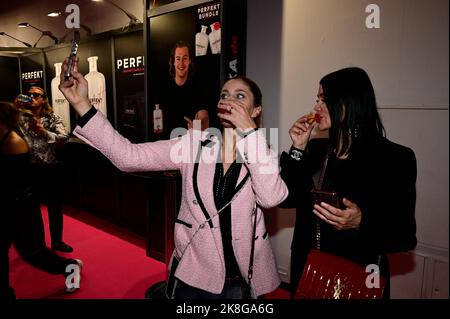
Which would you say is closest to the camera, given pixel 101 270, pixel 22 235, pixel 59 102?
pixel 22 235

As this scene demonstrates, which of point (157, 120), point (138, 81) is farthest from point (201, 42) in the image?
point (138, 81)

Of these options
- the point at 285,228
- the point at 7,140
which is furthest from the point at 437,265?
the point at 7,140

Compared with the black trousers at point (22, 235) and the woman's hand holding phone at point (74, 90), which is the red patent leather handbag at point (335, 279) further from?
the black trousers at point (22, 235)

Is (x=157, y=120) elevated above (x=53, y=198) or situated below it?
above

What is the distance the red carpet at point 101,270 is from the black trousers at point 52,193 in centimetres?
25

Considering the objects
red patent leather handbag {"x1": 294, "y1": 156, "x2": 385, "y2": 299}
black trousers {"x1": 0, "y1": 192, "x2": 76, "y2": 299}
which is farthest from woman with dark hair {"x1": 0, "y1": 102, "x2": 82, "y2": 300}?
red patent leather handbag {"x1": 294, "y1": 156, "x2": 385, "y2": 299}

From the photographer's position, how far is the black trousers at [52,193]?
2.44 metres

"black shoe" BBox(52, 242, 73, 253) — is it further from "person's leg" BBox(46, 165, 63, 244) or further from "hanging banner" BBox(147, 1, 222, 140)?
"hanging banner" BBox(147, 1, 222, 140)

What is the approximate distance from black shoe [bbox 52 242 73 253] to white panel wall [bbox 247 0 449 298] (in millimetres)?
1995

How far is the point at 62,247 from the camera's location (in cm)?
286

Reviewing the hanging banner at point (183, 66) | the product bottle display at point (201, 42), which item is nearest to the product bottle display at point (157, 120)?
the hanging banner at point (183, 66)

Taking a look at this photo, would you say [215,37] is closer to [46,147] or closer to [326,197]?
[46,147]

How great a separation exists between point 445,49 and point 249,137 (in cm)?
114

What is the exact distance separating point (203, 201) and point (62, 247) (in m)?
2.25
